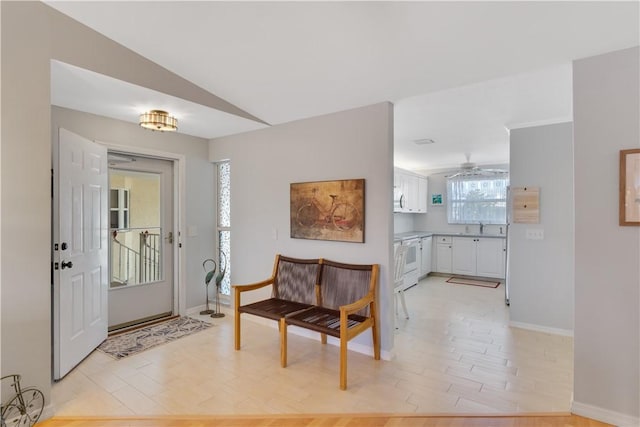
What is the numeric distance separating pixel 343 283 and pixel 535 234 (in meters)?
2.28

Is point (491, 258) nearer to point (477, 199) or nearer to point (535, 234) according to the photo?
point (477, 199)

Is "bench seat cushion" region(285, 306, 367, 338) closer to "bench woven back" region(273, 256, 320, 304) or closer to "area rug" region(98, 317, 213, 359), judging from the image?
"bench woven back" region(273, 256, 320, 304)

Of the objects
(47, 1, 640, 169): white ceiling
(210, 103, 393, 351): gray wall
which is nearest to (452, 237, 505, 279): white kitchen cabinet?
(47, 1, 640, 169): white ceiling

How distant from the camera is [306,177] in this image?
3.52m

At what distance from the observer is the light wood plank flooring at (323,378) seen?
222 cm

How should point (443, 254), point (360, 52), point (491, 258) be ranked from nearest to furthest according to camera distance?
1. point (360, 52)
2. point (491, 258)
3. point (443, 254)

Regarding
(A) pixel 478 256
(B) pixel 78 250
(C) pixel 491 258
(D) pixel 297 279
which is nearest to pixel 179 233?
(B) pixel 78 250

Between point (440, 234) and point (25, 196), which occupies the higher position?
point (25, 196)

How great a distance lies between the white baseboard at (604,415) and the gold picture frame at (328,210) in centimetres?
189

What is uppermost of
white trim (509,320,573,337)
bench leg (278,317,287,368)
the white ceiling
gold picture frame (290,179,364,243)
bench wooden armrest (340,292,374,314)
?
the white ceiling

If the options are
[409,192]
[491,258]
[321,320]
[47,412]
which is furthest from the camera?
[409,192]

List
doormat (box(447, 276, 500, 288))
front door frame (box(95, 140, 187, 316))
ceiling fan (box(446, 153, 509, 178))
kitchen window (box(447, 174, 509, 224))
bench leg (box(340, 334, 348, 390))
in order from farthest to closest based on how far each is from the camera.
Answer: kitchen window (box(447, 174, 509, 224)), ceiling fan (box(446, 153, 509, 178)), doormat (box(447, 276, 500, 288)), front door frame (box(95, 140, 187, 316)), bench leg (box(340, 334, 348, 390))

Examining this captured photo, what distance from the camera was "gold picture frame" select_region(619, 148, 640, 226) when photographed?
197cm

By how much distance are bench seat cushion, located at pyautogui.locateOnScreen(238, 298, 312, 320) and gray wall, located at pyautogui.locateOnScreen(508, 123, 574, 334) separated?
248cm
